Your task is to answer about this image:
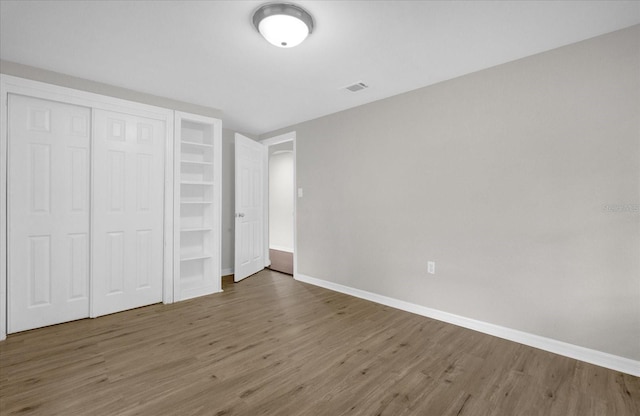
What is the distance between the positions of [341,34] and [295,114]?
2.02m

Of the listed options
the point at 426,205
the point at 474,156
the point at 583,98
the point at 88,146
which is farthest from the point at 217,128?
the point at 583,98

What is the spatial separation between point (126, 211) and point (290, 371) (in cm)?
256

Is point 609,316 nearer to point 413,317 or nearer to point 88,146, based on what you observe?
point 413,317

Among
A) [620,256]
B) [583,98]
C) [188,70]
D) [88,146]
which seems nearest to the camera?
[620,256]

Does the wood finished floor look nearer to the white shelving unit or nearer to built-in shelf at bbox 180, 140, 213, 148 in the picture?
the white shelving unit

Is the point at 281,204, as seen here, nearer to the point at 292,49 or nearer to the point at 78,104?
the point at 78,104

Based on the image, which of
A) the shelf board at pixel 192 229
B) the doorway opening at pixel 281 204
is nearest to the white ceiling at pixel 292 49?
Result: the shelf board at pixel 192 229

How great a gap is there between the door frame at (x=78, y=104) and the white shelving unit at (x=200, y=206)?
205mm

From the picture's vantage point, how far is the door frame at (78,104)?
102 inches

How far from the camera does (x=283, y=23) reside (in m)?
1.97

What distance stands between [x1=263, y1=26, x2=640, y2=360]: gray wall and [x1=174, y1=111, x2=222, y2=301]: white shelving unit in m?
1.86

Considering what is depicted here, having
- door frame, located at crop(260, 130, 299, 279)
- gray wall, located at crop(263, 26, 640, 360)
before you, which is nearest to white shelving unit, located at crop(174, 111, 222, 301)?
door frame, located at crop(260, 130, 299, 279)

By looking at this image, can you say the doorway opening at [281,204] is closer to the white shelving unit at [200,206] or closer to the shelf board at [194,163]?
the white shelving unit at [200,206]

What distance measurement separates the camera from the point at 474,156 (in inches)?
111
